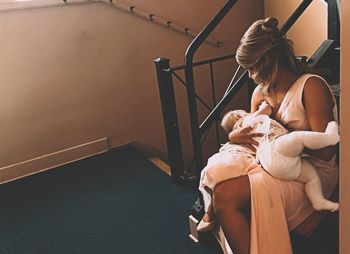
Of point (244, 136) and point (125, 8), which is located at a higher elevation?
point (125, 8)

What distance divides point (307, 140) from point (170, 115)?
1.24 metres

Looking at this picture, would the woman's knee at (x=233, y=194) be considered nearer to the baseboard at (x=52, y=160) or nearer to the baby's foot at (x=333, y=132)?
the baby's foot at (x=333, y=132)

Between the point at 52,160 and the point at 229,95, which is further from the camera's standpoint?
the point at 52,160

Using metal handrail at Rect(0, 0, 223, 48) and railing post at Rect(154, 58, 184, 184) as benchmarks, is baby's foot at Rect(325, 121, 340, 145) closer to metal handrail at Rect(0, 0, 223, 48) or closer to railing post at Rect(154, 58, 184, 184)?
railing post at Rect(154, 58, 184, 184)

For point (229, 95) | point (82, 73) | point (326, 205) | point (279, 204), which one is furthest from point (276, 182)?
point (82, 73)

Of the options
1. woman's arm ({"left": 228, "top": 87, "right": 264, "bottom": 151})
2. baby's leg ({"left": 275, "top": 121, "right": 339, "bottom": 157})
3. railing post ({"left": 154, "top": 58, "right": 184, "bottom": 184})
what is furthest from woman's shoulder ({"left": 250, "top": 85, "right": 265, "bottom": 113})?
railing post ({"left": 154, "top": 58, "right": 184, "bottom": 184})

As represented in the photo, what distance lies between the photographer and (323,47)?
2088 millimetres

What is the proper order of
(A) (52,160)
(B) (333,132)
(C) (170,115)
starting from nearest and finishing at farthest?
(B) (333,132) < (C) (170,115) < (A) (52,160)

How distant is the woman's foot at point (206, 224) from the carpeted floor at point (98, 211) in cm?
13

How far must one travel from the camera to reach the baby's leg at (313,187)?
1321 millimetres

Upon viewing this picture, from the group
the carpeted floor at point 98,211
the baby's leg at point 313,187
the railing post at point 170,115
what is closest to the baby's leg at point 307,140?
the baby's leg at point 313,187

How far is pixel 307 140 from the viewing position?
1.28 metres

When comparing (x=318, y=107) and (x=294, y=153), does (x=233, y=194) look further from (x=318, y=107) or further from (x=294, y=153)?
(x=318, y=107)

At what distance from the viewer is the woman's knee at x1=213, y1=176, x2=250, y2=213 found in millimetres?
1398
